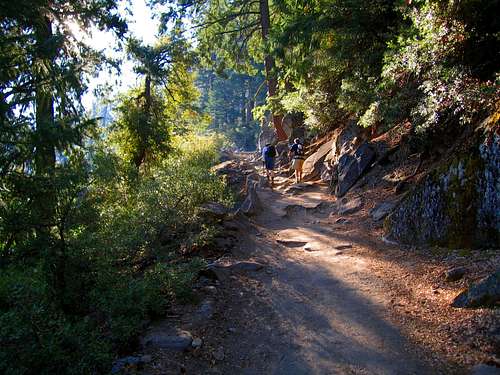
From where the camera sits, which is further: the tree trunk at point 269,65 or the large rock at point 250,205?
the tree trunk at point 269,65

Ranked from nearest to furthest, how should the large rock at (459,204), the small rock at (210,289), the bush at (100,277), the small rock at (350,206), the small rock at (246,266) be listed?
1. the bush at (100,277)
2. the large rock at (459,204)
3. the small rock at (210,289)
4. the small rock at (246,266)
5. the small rock at (350,206)

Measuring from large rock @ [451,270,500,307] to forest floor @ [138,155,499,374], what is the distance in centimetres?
15

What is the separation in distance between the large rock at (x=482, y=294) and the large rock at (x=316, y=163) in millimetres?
10329

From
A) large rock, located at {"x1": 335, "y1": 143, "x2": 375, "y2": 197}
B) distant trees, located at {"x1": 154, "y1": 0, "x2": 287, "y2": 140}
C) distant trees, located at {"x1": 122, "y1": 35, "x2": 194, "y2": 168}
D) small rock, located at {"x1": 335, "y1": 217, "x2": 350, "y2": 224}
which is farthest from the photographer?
distant trees, located at {"x1": 154, "y1": 0, "x2": 287, "y2": 140}

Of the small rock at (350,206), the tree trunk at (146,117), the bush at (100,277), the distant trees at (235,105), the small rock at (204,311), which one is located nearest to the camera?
the bush at (100,277)

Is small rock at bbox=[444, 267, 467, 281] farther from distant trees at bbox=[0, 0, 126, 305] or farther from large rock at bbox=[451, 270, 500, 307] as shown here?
distant trees at bbox=[0, 0, 126, 305]

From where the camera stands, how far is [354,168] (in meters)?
→ 11.4

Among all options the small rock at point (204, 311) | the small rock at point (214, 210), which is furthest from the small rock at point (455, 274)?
the small rock at point (214, 210)

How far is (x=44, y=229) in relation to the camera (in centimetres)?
623

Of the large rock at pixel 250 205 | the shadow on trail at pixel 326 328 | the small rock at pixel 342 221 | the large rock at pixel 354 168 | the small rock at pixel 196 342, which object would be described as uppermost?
the large rock at pixel 354 168

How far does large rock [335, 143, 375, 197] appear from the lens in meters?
11.3

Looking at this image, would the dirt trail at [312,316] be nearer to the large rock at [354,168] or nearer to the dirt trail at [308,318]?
the dirt trail at [308,318]

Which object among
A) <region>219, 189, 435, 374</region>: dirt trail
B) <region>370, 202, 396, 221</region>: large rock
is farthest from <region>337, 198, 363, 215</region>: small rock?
<region>219, 189, 435, 374</region>: dirt trail

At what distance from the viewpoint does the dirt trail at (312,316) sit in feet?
13.6
